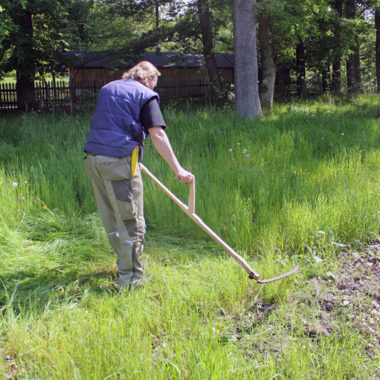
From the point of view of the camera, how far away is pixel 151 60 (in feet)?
85.4

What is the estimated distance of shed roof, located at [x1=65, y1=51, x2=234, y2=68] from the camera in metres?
14.4

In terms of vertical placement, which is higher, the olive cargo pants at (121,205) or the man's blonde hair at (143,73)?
the man's blonde hair at (143,73)

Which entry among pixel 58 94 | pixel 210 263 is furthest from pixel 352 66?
pixel 210 263

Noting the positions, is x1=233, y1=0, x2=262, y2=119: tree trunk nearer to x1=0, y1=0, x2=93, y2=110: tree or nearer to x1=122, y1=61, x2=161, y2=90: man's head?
x1=0, y1=0, x2=93, y2=110: tree

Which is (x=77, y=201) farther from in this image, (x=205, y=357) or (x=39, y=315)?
(x=205, y=357)

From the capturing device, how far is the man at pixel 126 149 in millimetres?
3227

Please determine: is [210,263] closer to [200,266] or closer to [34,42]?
[200,266]

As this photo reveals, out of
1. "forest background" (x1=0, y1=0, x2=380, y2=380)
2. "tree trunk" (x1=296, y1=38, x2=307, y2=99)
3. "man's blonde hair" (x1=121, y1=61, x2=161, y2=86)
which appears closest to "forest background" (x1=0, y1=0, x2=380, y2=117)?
Result: "tree trunk" (x1=296, y1=38, x2=307, y2=99)

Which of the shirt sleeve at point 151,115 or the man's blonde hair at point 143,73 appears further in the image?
the man's blonde hair at point 143,73

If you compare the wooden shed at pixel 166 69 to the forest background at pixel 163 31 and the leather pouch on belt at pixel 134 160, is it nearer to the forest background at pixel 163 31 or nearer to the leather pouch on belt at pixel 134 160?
the forest background at pixel 163 31

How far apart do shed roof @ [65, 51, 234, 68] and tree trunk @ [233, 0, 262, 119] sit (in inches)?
164

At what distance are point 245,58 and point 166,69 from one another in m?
17.0

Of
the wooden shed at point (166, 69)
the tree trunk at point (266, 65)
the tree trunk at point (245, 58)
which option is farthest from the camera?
the wooden shed at point (166, 69)

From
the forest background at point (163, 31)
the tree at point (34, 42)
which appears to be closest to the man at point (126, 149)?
the forest background at point (163, 31)
